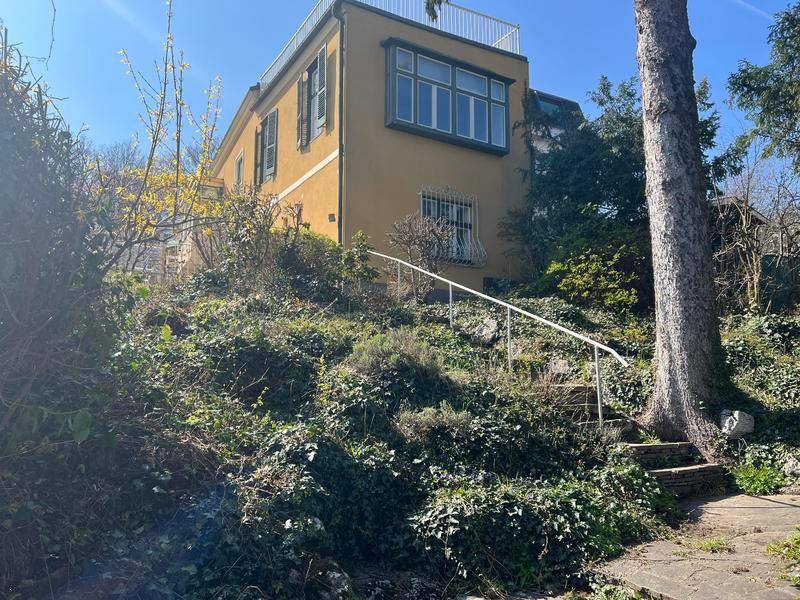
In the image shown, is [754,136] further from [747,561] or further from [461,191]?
[747,561]

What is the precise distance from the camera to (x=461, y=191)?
14.5 m

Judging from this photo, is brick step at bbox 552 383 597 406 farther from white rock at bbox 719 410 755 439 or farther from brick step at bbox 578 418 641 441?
white rock at bbox 719 410 755 439

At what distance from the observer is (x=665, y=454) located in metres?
6.75

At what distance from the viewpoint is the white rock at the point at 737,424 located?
23.1 feet

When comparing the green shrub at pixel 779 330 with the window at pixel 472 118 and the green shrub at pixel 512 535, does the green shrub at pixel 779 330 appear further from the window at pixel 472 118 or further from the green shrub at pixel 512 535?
the window at pixel 472 118

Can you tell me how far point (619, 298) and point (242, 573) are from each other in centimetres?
861

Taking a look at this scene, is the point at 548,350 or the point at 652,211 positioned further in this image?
the point at 548,350

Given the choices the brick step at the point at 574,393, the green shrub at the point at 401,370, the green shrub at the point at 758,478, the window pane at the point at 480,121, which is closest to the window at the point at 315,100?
the window pane at the point at 480,121

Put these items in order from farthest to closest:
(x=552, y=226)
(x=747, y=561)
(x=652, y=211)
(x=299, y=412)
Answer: (x=552, y=226), (x=652, y=211), (x=299, y=412), (x=747, y=561)

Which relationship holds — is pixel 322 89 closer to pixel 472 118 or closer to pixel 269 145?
pixel 472 118

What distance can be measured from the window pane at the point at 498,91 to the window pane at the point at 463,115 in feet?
2.52

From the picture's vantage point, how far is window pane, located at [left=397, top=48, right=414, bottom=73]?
1382 centimetres

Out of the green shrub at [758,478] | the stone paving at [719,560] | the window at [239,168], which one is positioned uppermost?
the window at [239,168]

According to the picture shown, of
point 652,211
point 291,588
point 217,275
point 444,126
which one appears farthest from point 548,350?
point 444,126
